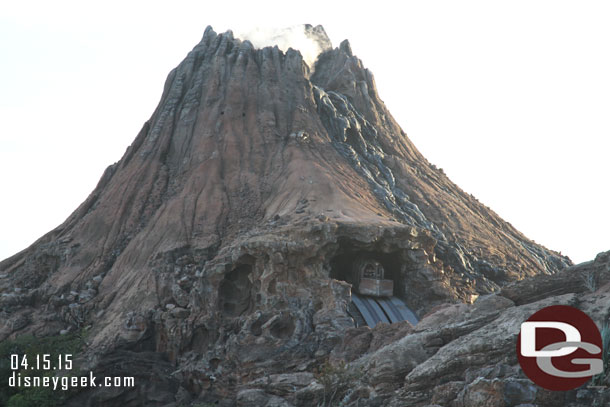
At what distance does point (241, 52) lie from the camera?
5466 cm

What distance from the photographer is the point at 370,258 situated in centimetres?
3762

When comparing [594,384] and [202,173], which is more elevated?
[202,173]

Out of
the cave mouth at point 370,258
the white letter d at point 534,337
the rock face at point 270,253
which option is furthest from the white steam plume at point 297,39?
the white letter d at point 534,337

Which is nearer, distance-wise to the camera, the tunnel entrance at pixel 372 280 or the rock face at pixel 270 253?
the rock face at pixel 270 253

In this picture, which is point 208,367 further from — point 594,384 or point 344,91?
point 344,91

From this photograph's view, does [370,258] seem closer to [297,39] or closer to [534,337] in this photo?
[534,337]

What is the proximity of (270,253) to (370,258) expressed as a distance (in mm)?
6746

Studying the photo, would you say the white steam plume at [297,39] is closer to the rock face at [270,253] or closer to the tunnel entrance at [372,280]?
the rock face at [270,253]

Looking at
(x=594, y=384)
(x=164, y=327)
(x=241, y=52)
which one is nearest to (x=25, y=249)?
(x=164, y=327)

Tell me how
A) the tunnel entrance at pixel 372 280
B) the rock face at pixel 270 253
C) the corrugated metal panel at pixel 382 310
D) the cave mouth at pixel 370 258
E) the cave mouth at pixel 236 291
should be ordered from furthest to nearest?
1. the cave mouth at pixel 370 258
2. the cave mouth at pixel 236 291
3. the tunnel entrance at pixel 372 280
4. the corrugated metal panel at pixel 382 310
5. the rock face at pixel 270 253

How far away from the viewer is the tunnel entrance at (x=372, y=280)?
1388 inches

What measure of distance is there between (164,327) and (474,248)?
23.2m

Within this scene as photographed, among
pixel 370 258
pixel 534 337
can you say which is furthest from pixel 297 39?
pixel 534 337

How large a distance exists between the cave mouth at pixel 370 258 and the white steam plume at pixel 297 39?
29081 mm
